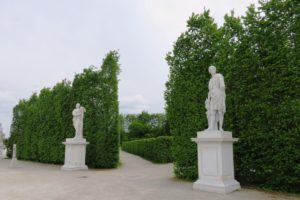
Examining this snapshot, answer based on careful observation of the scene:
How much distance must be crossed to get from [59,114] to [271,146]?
12741 millimetres

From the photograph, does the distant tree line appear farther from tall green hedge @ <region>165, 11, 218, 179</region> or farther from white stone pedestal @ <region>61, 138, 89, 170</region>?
tall green hedge @ <region>165, 11, 218, 179</region>

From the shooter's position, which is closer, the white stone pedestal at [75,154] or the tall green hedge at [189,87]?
the tall green hedge at [189,87]

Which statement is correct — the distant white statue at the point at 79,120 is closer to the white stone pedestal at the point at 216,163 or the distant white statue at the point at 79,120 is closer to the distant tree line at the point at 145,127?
the white stone pedestal at the point at 216,163

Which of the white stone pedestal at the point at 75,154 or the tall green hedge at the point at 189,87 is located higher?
the tall green hedge at the point at 189,87

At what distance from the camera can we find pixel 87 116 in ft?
48.8

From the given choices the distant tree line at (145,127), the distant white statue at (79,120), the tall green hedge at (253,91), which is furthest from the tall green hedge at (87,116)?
the distant tree line at (145,127)

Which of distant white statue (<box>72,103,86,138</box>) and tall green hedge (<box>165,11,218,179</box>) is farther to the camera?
distant white statue (<box>72,103,86,138</box>)

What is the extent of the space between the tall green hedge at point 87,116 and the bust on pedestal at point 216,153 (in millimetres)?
7539

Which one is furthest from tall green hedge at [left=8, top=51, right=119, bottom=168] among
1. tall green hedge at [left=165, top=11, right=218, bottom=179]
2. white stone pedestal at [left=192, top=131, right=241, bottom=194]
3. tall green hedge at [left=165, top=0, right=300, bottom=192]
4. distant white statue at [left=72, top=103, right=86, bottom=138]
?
white stone pedestal at [left=192, top=131, right=241, bottom=194]

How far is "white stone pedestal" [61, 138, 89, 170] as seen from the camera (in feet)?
43.4

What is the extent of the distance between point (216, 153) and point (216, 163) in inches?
10.6

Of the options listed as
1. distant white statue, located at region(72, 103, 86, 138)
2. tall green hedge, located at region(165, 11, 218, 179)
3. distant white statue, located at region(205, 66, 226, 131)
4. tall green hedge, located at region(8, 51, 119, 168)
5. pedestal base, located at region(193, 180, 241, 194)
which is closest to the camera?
pedestal base, located at region(193, 180, 241, 194)

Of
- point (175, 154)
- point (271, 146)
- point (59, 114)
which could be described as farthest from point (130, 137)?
point (271, 146)

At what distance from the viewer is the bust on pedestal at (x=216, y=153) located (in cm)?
716
